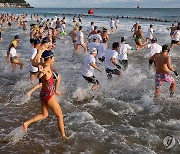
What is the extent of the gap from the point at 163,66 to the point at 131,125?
2.24 meters

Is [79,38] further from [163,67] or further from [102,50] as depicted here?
[163,67]

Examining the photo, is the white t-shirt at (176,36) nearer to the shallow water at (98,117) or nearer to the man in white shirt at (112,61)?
the shallow water at (98,117)

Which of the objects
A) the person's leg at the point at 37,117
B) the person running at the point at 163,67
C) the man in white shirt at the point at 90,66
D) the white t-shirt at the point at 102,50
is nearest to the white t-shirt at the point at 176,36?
the white t-shirt at the point at 102,50

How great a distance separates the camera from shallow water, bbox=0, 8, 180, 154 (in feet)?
Answer: 19.2

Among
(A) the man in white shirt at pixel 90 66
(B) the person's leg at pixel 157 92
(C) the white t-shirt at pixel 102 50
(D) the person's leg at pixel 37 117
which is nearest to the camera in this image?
(D) the person's leg at pixel 37 117

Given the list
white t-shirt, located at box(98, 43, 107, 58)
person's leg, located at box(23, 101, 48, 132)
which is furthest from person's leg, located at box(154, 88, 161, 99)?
person's leg, located at box(23, 101, 48, 132)

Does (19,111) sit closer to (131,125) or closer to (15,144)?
(15,144)

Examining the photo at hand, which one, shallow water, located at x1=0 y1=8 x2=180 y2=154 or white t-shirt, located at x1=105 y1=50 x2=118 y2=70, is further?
white t-shirt, located at x1=105 y1=50 x2=118 y2=70

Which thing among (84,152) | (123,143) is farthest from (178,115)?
(84,152)

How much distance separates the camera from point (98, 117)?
7434mm

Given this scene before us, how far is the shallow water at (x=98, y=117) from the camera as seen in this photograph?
5.87 m

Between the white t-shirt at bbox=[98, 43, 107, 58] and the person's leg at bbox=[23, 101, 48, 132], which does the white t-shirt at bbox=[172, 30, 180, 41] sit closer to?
the white t-shirt at bbox=[98, 43, 107, 58]

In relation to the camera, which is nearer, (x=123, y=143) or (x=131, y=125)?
(x=123, y=143)

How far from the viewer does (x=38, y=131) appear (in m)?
6.56
